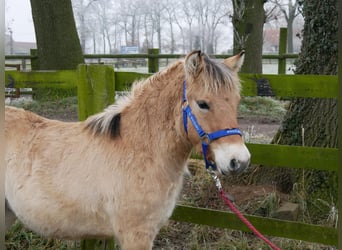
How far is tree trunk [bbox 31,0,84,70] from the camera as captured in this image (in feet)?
28.4

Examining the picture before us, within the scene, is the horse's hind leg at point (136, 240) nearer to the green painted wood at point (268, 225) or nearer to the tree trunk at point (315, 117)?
the green painted wood at point (268, 225)

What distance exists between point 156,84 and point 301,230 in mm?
1535

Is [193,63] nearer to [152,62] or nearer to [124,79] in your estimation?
[124,79]

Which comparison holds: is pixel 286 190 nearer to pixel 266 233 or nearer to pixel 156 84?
pixel 266 233

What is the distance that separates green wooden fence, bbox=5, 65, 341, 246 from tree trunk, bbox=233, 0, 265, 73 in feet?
19.9

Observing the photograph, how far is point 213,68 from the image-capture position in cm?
237

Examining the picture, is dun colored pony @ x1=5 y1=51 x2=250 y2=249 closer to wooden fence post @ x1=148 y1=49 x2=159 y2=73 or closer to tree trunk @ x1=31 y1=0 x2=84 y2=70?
tree trunk @ x1=31 y1=0 x2=84 y2=70

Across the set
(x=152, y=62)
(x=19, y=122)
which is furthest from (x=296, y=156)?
→ (x=152, y=62)

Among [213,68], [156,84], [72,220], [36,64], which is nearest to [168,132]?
[156,84]

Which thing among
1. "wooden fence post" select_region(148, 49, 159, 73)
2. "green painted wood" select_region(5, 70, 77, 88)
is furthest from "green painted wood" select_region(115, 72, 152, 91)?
"wooden fence post" select_region(148, 49, 159, 73)

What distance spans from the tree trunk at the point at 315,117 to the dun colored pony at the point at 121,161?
1719 millimetres

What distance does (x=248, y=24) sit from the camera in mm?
9062

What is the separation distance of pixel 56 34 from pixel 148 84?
271 inches

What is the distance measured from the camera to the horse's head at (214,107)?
7.16 ft
